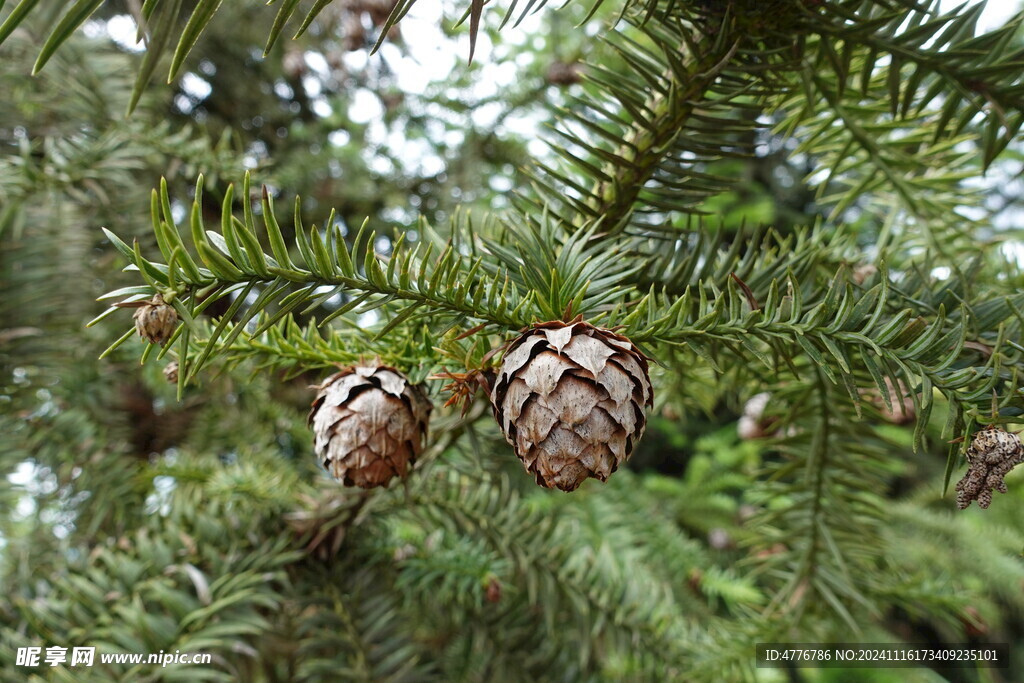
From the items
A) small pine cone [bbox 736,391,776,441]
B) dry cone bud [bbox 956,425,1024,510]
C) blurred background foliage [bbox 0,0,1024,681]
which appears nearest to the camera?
dry cone bud [bbox 956,425,1024,510]

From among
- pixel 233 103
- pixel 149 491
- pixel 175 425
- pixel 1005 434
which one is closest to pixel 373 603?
pixel 149 491

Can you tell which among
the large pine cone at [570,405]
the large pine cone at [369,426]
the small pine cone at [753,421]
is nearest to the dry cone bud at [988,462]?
the large pine cone at [570,405]

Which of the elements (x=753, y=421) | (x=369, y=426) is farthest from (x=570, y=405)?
(x=753, y=421)

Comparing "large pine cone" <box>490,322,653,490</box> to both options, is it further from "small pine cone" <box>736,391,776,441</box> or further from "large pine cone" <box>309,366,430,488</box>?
"small pine cone" <box>736,391,776,441</box>

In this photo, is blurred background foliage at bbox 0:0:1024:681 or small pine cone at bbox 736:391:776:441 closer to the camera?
blurred background foliage at bbox 0:0:1024:681

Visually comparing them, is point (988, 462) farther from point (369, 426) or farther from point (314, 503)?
point (314, 503)

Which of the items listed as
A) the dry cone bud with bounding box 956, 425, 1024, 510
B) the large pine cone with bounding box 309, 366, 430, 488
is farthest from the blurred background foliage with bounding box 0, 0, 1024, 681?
the dry cone bud with bounding box 956, 425, 1024, 510
